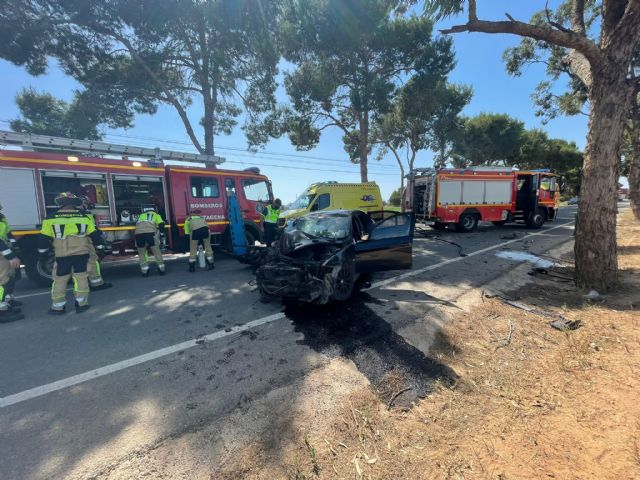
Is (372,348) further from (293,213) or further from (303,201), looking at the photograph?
(303,201)

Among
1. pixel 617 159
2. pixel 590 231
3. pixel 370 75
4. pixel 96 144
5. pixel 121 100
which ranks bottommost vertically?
pixel 590 231

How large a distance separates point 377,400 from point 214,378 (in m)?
1.58

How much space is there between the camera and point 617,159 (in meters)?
4.72

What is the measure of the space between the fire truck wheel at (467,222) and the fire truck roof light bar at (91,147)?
34.4 ft

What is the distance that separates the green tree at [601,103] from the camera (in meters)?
4.52

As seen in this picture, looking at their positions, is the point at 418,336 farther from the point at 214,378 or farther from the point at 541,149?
the point at 541,149

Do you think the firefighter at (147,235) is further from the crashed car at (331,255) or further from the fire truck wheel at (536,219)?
the fire truck wheel at (536,219)

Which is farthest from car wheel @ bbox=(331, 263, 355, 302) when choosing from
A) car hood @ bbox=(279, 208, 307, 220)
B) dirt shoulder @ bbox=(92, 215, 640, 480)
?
car hood @ bbox=(279, 208, 307, 220)

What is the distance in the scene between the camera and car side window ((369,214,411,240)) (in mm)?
5555

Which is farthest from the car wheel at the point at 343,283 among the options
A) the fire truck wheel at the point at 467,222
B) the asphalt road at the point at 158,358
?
the fire truck wheel at the point at 467,222

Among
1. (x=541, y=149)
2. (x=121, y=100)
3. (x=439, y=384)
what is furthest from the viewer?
(x=541, y=149)

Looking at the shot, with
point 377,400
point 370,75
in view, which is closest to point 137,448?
point 377,400

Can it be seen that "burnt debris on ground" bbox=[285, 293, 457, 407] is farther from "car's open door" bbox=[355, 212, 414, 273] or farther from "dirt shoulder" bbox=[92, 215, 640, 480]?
"car's open door" bbox=[355, 212, 414, 273]

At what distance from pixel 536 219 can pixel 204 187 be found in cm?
1486
